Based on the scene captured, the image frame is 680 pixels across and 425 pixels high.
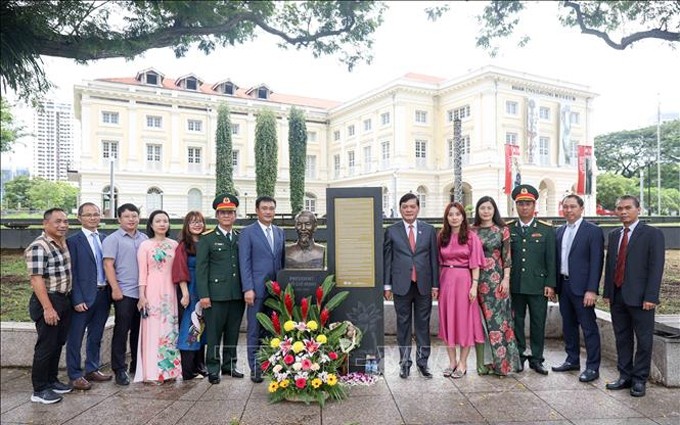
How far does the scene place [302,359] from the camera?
3084 mm

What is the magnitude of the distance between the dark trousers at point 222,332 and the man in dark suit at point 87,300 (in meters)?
0.93

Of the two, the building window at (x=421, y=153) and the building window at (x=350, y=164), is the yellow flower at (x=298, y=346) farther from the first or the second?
the building window at (x=421, y=153)

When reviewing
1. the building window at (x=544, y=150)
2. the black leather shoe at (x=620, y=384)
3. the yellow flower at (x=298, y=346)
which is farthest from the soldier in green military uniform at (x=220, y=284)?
the building window at (x=544, y=150)

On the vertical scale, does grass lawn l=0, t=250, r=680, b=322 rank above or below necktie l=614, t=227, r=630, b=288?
below

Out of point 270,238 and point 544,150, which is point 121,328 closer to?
point 270,238

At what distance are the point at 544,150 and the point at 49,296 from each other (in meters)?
6.56

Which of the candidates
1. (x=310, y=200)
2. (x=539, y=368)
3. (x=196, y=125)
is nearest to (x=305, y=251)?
(x=539, y=368)

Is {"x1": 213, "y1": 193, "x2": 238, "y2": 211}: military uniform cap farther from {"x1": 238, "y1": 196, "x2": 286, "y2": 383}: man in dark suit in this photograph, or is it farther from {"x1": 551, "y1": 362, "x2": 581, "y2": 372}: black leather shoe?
{"x1": 551, "y1": 362, "x2": 581, "y2": 372}: black leather shoe

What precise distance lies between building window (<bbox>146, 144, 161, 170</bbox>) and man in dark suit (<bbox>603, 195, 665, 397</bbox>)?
6.89m

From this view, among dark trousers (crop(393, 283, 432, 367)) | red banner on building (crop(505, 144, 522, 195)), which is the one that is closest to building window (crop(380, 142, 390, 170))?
red banner on building (crop(505, 144, 522, 195))

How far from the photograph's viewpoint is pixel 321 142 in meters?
7.52

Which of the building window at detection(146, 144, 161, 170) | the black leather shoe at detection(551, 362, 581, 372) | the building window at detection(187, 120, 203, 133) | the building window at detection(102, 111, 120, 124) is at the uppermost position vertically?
the building window at detection(102, 111, 120, 124)

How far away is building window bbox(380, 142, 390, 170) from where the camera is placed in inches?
282

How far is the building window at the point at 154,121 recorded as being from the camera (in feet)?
22.2
